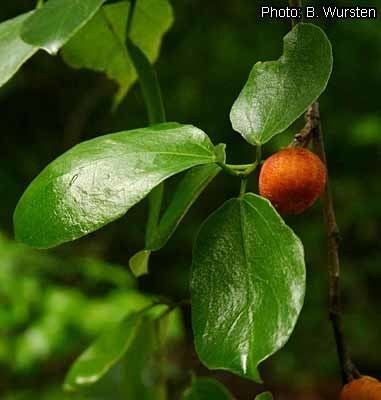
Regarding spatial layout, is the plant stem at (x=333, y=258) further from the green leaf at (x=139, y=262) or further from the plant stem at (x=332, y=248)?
the green leaf at (x=139, y=262)

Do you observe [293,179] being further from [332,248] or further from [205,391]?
[205,391]

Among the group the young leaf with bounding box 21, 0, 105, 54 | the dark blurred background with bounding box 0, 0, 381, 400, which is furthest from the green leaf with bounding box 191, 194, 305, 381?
the dark blurred background with bounding box 0, 0, 381, 400

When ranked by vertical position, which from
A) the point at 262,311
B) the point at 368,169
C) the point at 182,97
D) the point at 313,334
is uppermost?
the point at 262,311

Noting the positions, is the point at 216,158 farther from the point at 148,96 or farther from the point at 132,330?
the point at 132,330

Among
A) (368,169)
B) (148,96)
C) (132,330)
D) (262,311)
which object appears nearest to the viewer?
(262,311)

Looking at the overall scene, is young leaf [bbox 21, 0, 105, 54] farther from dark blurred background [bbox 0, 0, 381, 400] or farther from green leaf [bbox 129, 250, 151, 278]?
dark blurred background [bbox 0, 0, 381, 400]

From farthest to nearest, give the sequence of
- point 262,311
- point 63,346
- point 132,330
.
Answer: point 63,346
point 132,330
point 262,311

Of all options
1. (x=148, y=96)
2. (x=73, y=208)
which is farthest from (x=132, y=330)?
(x=73, y=208)
